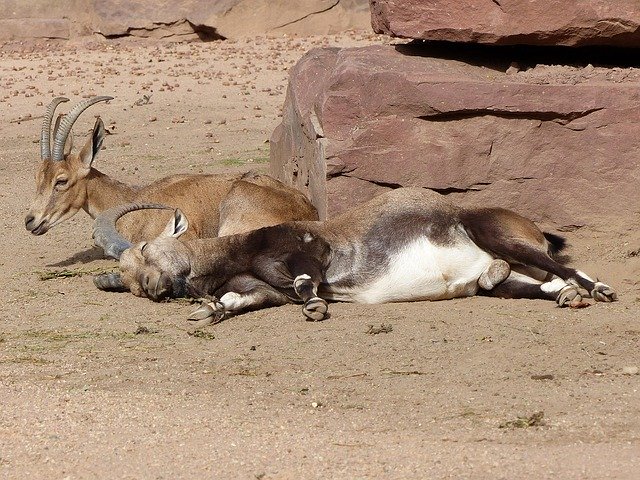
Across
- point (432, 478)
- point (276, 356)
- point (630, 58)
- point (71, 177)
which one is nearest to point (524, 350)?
point (276, 356)

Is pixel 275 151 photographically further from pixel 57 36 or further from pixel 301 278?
pixel 57 36

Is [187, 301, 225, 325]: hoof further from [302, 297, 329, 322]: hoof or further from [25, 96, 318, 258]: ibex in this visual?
[25, 96, 318, 258]: ibex

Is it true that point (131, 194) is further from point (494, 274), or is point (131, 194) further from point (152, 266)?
point (494, 274)

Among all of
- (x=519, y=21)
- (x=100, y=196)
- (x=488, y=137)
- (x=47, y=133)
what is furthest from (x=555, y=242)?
(x=47, y=133)

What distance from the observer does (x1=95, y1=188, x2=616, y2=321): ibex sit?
7137mm

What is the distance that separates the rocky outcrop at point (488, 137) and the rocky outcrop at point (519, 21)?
0.24 meters

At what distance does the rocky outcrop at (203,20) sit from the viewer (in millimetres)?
19328

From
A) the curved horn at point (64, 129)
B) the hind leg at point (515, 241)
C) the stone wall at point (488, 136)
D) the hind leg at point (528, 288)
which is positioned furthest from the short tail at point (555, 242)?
the curved horn at point (64, 129)

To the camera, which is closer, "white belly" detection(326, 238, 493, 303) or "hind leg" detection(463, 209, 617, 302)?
"hind leg" detection(463, 209, 617, 302)

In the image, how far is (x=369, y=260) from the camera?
7293 millimetres

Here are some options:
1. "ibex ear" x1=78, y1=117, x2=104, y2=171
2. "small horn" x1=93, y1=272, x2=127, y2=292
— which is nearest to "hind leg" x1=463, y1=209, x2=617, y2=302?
"small horn" x1=93, y1=272, x2=127, y2=292

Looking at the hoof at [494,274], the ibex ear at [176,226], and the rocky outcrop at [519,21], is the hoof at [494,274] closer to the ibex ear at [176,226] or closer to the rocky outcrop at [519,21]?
the rocky outcrop at [519,21]

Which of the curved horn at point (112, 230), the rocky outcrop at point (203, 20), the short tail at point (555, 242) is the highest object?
the short tail at point (555, 242)

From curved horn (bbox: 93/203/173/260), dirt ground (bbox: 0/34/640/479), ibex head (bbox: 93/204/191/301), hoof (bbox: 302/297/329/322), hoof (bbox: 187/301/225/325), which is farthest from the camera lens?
curved horn (bbox: 93/203/173/260)
